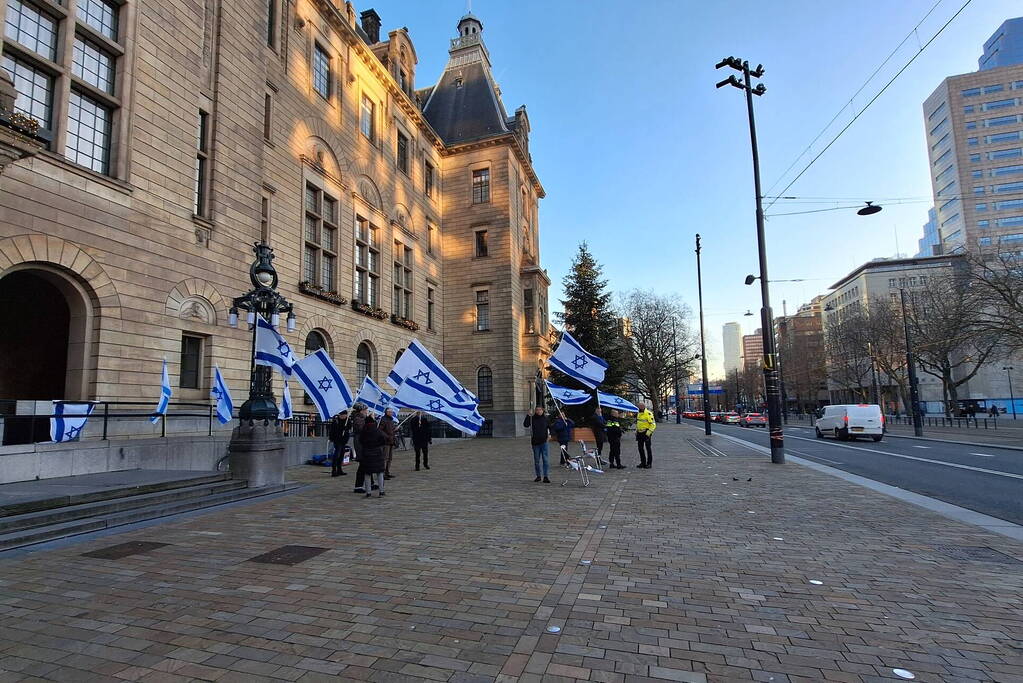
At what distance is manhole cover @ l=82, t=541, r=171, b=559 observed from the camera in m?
6.39

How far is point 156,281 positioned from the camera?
14.9 m

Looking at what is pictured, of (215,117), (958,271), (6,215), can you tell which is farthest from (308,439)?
(958,271)

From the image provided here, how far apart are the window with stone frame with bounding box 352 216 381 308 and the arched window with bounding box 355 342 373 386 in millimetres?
2374

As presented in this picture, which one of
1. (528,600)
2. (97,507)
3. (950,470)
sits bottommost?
(950,470)

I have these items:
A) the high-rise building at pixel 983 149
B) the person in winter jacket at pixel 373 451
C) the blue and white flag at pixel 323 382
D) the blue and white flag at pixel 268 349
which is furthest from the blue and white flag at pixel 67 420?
the high-rise building at pixel 983 149

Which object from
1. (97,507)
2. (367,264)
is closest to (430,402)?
(97,507)

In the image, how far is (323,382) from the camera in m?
12.4

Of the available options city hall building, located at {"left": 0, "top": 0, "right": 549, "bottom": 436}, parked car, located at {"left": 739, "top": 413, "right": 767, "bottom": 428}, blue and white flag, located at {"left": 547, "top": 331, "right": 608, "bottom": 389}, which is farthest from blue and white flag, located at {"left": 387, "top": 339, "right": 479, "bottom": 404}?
parked car, located at {"left": 739, "top": 413, "right": 767, "bottom": 428}

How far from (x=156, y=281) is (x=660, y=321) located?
185ft

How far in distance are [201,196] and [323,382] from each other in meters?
9.54

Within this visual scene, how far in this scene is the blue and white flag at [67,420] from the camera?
11091 millimetres

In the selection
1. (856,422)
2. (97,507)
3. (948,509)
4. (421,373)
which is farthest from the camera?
(856,422)

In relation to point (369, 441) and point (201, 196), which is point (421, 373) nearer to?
point (369, 441)

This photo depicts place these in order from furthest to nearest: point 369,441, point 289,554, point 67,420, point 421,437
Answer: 1. point 421,437
2. point 67,420
3. point 369,441
4. point 289,554
